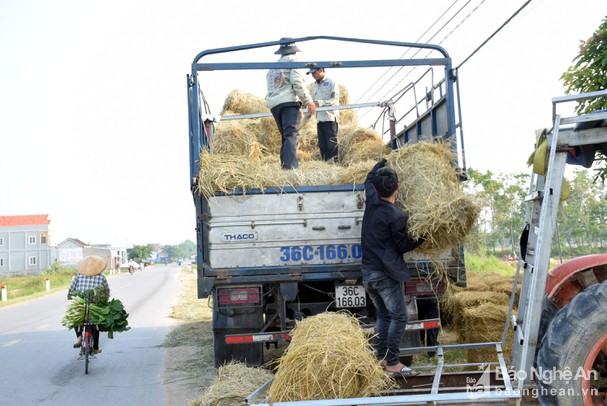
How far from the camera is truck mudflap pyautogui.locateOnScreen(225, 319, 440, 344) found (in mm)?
6430

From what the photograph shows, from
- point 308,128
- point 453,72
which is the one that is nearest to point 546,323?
point 453,72

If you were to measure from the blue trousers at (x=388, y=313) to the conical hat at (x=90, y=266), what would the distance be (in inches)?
207

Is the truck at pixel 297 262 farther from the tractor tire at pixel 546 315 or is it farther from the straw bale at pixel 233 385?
Answer: the straw bale at pixel 233 385

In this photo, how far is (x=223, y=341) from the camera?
684cm

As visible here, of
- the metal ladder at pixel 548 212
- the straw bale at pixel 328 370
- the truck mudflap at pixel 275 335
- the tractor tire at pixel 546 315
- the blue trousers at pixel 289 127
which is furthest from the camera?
the blue trousers at pixel 289 127

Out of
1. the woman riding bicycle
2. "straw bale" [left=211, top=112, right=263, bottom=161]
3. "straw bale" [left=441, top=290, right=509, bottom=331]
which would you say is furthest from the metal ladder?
the woman riding bicycle

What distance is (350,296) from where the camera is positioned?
667 cm

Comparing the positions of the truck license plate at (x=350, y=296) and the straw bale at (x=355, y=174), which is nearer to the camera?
the truck license plate at (x=350, y=296)

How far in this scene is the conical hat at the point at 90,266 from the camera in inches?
366

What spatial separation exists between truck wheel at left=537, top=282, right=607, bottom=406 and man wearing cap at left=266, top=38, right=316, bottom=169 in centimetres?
459

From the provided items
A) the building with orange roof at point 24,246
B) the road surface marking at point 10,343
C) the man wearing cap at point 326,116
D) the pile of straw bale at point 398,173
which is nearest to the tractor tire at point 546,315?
the pile of straw bale at point 398,173

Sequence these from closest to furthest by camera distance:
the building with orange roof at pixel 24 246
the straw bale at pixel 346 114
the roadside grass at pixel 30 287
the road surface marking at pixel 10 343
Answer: the straw bale at pixel 346 114
the road surface marking at pixel 10 343
the roadside grass at pixel 30 287
the building with orange roof at pixel 24 246

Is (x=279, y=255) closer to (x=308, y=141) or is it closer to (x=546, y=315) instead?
(x=546, y=315)

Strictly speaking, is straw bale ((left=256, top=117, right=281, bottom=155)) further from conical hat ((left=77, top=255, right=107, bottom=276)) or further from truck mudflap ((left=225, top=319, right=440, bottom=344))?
truck mudflap ((left=225, top=319, right=440, bottom=344))
